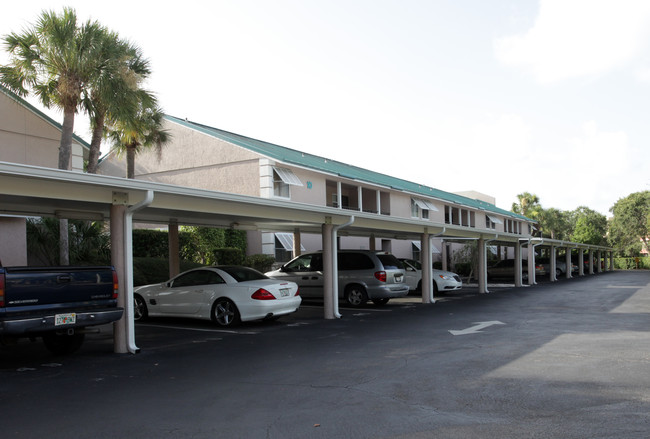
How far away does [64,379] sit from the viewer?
7047mm

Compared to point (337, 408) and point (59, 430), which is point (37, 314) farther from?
point (337, 408)

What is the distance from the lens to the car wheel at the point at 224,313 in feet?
38.3

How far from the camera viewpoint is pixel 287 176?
952 inches

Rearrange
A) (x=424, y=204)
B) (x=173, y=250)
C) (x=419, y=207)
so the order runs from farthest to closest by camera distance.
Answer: (x=419, y=207)
(x=424, y=204)
(x=173, y=250)

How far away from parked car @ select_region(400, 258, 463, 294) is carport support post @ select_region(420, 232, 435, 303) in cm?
187

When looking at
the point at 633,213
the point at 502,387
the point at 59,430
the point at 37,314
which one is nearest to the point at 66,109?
the point at 37,314

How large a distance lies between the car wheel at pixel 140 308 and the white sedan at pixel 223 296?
155 millimetres

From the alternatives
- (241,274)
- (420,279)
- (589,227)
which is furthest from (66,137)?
(589,227)

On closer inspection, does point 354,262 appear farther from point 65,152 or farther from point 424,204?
point 424,204

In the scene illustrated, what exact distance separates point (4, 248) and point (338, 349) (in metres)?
12.0

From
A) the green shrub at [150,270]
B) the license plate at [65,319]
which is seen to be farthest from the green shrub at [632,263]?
the license plate at [65,319]

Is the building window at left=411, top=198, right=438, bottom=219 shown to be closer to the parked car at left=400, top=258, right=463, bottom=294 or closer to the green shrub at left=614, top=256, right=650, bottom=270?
the parked car at left=400, top=258, right=463, bottom=294

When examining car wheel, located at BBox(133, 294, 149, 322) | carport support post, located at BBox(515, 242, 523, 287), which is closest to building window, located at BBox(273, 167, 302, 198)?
carport support post, located at BBox(515, 242, 523, 287)

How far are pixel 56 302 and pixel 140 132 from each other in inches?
566
